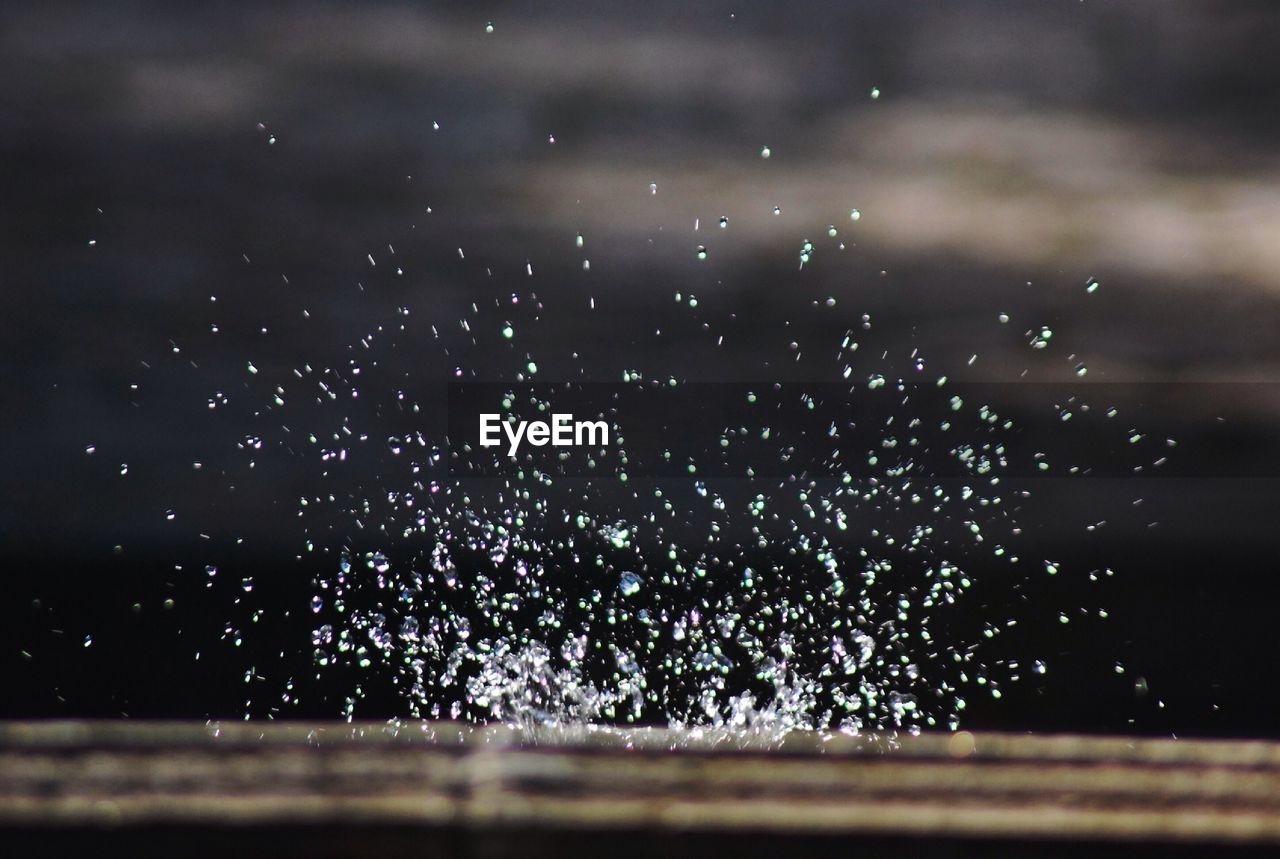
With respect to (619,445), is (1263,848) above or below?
below

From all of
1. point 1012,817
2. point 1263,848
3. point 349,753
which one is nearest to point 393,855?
point 349,753

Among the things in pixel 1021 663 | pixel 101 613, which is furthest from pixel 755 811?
pixel 101 613

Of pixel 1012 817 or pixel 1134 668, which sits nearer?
pixel 1012 817

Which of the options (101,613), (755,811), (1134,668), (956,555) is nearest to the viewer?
(755,811)

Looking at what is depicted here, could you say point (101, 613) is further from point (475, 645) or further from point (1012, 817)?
point (1012, 817)

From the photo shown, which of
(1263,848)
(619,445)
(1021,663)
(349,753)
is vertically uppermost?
(619,445)

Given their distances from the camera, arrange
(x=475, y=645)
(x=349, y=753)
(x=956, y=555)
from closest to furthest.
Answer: (x=349, y=753)
(x=475, y=645)
(x=956, y=555)

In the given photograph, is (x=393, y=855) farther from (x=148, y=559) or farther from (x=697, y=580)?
(x=148, y=559)
